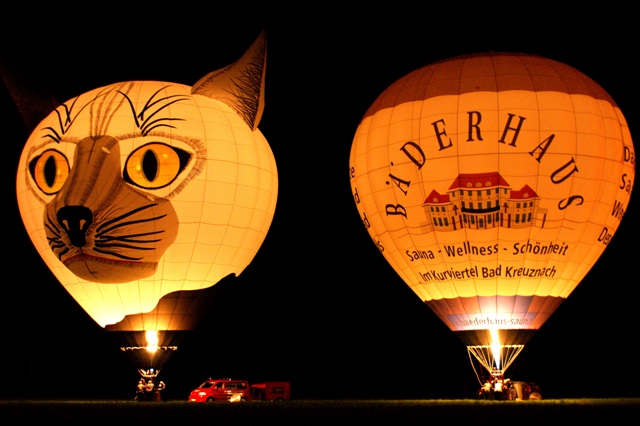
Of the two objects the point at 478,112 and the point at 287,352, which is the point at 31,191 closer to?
the point at 478,112

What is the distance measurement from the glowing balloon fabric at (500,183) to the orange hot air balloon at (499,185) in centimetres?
2

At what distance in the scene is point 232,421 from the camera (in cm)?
1247

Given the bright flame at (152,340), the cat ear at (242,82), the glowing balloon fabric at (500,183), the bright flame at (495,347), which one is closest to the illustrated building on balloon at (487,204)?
the glowing balloon fabric at (500,183)

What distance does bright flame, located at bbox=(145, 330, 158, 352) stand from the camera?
17.4m

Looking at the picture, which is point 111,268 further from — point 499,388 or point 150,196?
point 499,388

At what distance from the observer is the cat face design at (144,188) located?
55.1 feet

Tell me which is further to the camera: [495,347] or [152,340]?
[152,340]

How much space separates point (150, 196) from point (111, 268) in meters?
1.26

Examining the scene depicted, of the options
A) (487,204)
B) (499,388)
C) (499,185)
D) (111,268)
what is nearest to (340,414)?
(499,388)

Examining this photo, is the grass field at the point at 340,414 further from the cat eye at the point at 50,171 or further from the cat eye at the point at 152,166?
the cat eye at the point at 50,171

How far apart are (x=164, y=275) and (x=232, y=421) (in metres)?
5.08

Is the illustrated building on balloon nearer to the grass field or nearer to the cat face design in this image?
the grass field

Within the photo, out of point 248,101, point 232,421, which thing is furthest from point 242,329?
point 232,421

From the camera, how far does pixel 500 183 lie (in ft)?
54.1
